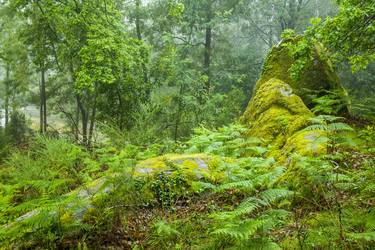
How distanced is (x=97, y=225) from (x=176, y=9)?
7632mm

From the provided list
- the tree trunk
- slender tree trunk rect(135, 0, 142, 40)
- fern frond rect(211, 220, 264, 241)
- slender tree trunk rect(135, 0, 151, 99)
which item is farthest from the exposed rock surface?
the tree trunk

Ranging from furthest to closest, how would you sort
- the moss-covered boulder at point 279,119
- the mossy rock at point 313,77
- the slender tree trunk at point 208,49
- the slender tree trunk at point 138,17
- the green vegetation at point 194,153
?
the slender tree trunk at point 208,49
the slender tree trunk at point 138,17
the mossy rock at point 313,77
the moss-covered boulder at point 279,119
the green vegetation at point 194,153

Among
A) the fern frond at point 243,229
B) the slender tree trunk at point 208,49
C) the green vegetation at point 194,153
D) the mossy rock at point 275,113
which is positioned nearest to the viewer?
the fern frond at point 243,229

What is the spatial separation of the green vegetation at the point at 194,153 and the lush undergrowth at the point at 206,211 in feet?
0.07

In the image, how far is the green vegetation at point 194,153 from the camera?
3566 millimetres

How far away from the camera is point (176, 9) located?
10.0 meters

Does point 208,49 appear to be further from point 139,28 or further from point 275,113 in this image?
point 275,113

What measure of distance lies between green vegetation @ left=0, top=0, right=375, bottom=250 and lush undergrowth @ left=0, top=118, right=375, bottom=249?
0.02m

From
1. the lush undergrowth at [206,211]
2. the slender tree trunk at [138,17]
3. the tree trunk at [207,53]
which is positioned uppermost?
the slender tree trunk at [138,17]

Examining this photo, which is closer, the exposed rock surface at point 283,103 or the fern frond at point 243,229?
the fern frond at point 243,229

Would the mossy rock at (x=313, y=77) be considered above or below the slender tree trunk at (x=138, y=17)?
below

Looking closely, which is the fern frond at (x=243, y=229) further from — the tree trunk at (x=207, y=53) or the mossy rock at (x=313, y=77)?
the tree trunk at (x=207, y=53)

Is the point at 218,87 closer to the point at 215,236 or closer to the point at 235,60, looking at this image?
the point at 235,60

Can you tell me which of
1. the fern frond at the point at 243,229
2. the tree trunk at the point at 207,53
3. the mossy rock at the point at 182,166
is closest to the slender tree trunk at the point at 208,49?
the tree trunk at the point at 207,53
